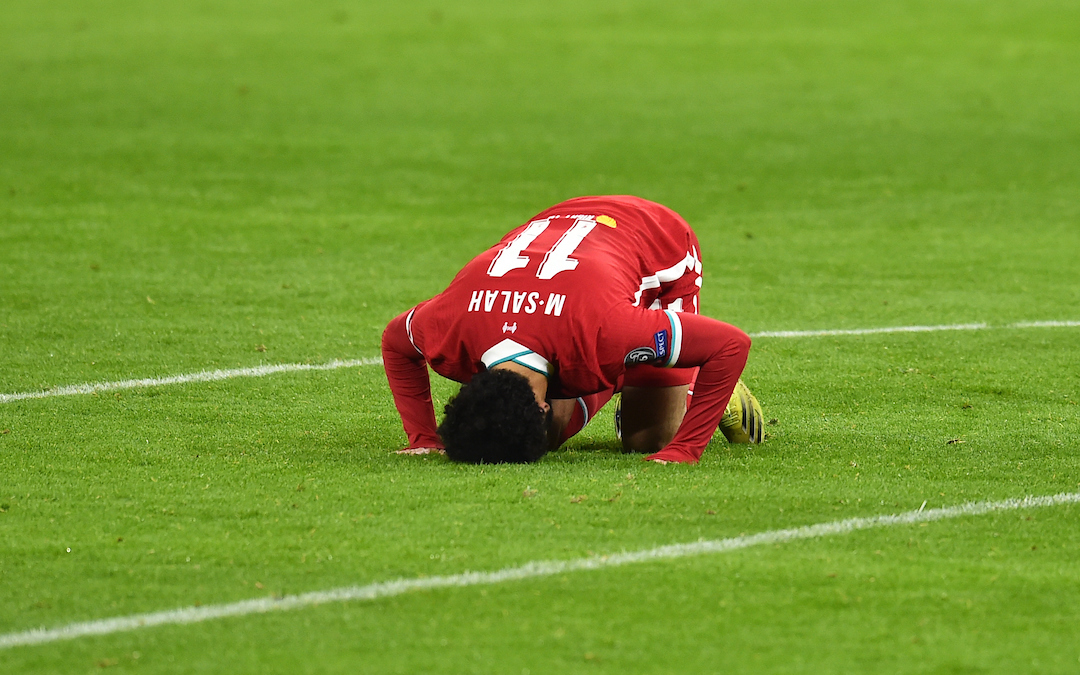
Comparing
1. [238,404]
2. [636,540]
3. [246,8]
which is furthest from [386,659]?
[246,8]

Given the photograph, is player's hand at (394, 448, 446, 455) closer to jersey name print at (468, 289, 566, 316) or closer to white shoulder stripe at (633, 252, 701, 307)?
jersey name print at (468, 289, 566, 316)

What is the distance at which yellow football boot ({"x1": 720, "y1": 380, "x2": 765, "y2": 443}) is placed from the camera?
21.6ft

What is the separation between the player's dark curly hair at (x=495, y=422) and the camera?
576cm

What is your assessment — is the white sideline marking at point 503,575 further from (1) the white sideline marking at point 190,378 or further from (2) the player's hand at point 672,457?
(1) the white sideline marking at point 190,378

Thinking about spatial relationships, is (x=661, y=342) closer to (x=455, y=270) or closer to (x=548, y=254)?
(x=548, y=254)

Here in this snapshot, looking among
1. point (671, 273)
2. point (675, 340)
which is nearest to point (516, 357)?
point (675, 340)

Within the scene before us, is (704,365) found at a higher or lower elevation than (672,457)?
higher

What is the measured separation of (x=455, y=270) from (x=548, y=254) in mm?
5542

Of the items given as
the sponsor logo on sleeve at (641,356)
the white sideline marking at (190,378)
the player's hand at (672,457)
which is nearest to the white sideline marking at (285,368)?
the white sideline marking at (190,378)

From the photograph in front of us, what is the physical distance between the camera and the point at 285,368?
27.3 ft

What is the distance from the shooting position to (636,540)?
5.06 metres

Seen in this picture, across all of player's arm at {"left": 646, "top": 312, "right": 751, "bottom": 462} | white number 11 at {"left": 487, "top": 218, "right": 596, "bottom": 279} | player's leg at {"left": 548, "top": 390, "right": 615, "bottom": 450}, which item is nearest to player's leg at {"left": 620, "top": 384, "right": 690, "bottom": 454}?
player's leg at {"left": 548, "top": 390, "right": 615, "bottom": 450}

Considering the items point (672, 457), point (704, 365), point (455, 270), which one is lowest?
point (455, 270)

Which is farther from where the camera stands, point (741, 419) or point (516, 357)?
point (741, 419)
